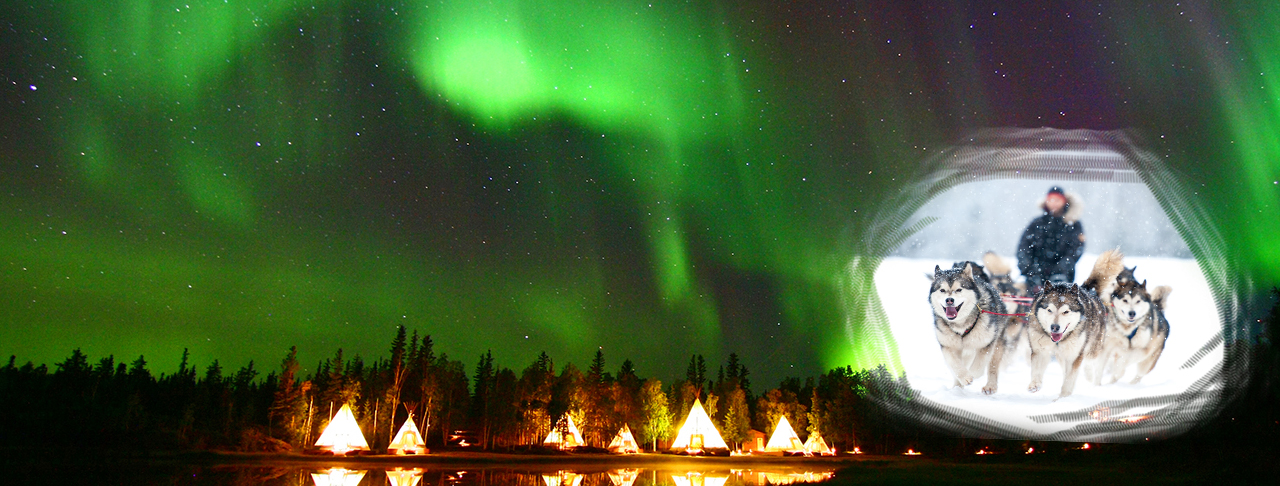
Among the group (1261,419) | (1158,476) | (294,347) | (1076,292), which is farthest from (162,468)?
(1261,419)

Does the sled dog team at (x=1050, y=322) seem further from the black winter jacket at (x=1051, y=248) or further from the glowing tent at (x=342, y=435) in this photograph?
the glowing tent at (x=342, y=435)

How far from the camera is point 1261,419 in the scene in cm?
2170

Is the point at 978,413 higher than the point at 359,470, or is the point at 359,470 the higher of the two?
the point at 978,413

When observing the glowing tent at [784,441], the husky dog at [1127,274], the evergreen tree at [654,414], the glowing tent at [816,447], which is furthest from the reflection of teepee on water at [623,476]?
the evergreen tree at [654,414]

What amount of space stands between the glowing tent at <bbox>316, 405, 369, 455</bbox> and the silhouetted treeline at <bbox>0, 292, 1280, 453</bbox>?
6.93 metres

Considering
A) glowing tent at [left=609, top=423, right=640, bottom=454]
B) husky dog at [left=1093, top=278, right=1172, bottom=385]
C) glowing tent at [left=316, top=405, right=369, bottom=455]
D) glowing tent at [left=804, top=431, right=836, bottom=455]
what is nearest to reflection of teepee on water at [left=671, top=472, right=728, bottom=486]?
husky dog at [left=1093, top=278, right=1172, bottom=385]

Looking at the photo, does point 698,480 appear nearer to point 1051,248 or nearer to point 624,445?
point 1051,248

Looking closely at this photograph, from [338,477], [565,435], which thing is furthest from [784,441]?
[338,477]

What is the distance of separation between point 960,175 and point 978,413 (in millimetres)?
7188

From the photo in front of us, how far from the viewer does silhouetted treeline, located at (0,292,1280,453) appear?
26875 mm

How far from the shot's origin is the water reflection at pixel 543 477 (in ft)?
74.6

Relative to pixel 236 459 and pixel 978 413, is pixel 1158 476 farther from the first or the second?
pixel 236 459

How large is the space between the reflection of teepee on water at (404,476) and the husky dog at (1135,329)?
19946mm

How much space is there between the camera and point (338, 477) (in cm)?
2400
